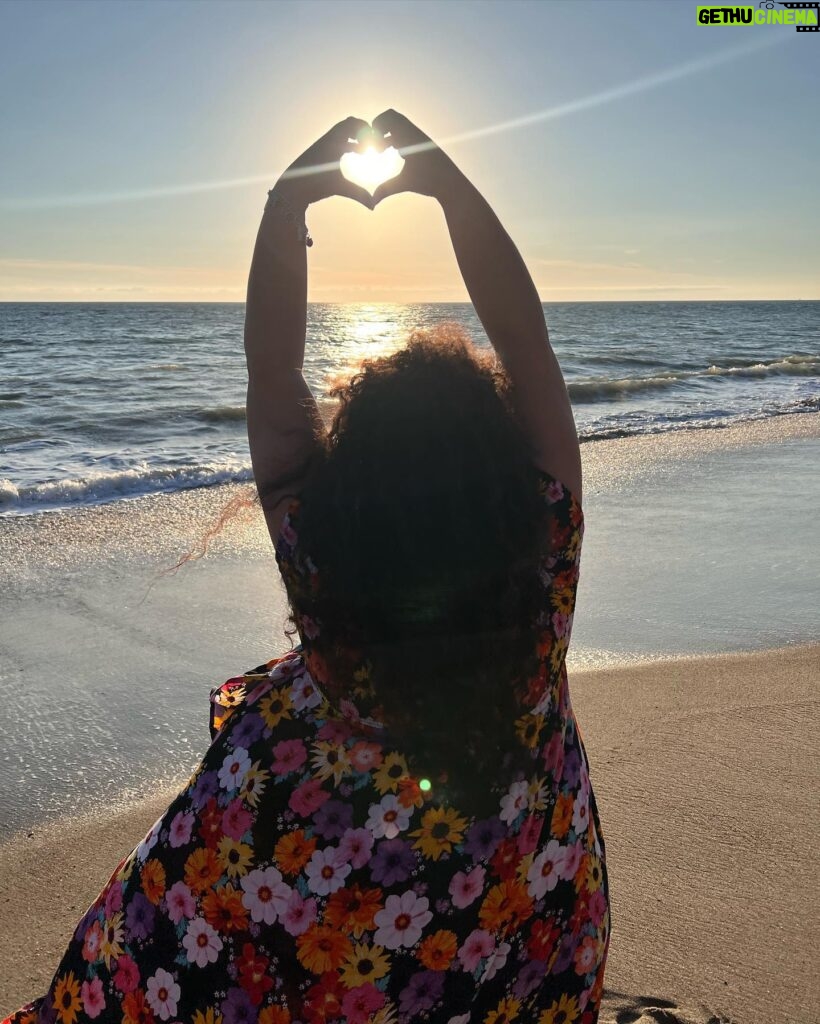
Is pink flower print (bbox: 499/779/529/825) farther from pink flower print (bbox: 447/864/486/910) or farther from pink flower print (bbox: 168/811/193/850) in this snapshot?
pink flower print (bbox: 168/811/193/850)

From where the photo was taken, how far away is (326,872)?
59.4 inches

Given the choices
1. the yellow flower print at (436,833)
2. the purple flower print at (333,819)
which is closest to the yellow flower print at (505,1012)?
the yellow flower print at (436,833)

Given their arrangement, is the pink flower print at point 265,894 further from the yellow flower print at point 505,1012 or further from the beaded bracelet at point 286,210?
the beaded bracelet at point 286,210

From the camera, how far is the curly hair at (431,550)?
1412mm

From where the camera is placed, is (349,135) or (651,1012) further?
(651,1012)

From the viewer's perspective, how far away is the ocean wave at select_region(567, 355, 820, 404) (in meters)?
21.8

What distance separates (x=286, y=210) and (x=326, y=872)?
1.21 metres

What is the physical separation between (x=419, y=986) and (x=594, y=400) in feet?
65.4

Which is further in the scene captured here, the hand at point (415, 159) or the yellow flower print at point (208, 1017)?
the hand at point (415, 159)

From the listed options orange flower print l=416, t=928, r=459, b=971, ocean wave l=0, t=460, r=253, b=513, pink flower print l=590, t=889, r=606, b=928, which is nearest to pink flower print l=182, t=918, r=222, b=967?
orange flower print l=416, t=928, r=459, b=971

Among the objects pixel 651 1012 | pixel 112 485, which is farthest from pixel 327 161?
pixel 112 485

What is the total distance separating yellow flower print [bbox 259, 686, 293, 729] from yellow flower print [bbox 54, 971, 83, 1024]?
0.62 metres

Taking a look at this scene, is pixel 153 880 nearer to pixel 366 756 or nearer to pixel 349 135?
pixel 366 756

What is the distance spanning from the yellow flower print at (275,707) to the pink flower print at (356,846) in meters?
0.22
